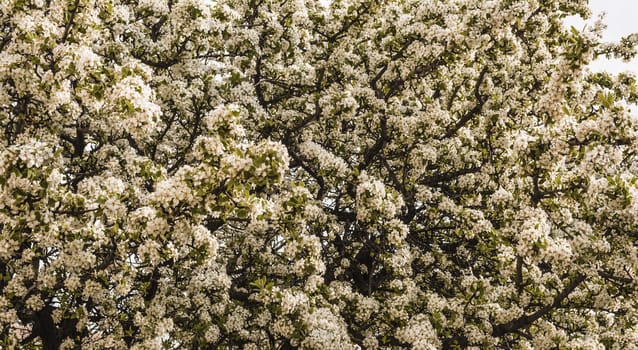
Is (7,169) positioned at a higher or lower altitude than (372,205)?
lower

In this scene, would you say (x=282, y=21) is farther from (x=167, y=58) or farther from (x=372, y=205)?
(x=372, y=205)

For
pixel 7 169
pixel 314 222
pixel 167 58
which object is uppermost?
pixel 167 58

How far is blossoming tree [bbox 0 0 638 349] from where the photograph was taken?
23.6 feet

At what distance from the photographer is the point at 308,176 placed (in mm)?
14742

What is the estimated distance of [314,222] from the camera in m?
11.7

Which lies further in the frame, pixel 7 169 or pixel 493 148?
pixel 493 148

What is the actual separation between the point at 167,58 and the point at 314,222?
4707 mm

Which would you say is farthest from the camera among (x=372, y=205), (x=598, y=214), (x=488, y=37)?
(x=488, y=37)

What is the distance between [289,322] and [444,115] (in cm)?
560

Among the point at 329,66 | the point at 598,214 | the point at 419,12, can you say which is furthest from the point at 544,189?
the point at 329,66

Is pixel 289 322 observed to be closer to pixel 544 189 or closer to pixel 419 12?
pixel 544 189

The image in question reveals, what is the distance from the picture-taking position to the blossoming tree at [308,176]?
719 centimetres

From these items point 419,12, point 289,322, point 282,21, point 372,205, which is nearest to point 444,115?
point 419,12

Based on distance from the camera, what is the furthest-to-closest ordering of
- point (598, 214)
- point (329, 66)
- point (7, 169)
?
point (329, 66) < point (598, 214) < point (7, 169)
